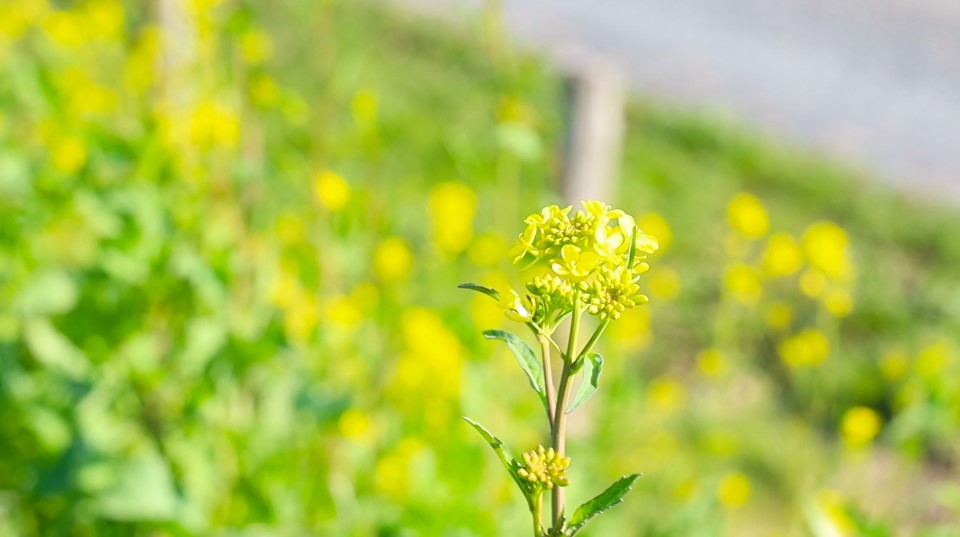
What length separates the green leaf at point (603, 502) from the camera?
64 centimetres

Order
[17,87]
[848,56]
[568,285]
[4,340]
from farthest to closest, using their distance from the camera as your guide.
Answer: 1. [848,56]
2. [17,87]
3. [4,340]
4. [568,285]

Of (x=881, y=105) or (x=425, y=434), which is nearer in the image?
(x=425, y=434)

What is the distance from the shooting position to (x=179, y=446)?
6.34 ft

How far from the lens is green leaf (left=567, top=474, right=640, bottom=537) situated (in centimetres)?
64

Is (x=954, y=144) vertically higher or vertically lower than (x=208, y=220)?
higher

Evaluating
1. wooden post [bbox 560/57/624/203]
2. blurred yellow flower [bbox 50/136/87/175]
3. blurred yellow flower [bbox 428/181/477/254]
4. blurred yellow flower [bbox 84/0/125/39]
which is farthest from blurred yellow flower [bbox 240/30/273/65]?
wooden post [bbox 560/57/624/203]

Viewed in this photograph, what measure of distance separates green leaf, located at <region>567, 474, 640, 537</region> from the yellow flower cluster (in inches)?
3.7

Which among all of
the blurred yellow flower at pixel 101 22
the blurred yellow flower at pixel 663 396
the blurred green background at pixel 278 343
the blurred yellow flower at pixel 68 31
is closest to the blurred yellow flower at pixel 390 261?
the blurred green background at pixel 278 343

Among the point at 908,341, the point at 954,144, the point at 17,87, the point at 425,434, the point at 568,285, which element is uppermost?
the point at 954,144

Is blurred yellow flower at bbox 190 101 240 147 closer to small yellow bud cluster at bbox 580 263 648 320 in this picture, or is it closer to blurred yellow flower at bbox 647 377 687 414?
blurred yellow flower at bbox 647 377 687 414

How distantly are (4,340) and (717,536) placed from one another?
4.33 feet

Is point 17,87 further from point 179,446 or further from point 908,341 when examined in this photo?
point 908,341

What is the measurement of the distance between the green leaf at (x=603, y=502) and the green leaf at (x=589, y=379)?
5 centimetres

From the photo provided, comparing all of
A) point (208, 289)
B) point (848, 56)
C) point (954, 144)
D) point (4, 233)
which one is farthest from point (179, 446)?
point (848, 56)
